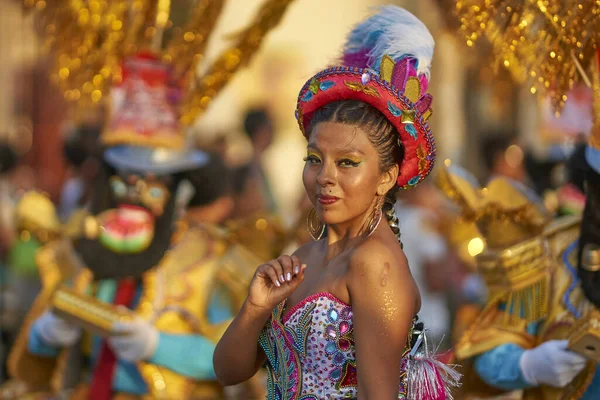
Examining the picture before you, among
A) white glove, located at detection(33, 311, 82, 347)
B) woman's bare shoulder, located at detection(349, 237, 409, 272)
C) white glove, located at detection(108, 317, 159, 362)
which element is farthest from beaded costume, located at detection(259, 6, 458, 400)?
white glove, located at detection(33, 311, 82, 347)

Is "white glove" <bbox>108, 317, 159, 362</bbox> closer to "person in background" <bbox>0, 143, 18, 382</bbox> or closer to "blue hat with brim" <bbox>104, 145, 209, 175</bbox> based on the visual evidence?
"blue hat with brim" <bbox>104, 145, 209, 175</bbox>

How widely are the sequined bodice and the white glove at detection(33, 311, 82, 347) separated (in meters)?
2.56

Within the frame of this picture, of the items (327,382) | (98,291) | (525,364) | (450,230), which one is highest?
(327,382)

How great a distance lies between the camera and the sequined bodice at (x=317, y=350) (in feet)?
9.68

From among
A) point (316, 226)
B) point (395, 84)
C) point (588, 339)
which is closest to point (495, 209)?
point (588, 339)

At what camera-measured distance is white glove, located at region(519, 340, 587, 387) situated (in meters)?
3.84

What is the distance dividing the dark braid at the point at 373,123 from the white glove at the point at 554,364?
1.10 metres

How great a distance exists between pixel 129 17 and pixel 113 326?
165 cm

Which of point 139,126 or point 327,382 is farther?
point 139,126

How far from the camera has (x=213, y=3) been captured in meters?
5.54

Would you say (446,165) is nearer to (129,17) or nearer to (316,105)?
(316,105)

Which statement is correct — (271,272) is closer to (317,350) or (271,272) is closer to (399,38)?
(317,350)

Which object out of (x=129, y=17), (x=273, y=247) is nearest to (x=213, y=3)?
(x=129, y=17)

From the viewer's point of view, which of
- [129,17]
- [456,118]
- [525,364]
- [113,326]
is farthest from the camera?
[456,118]
